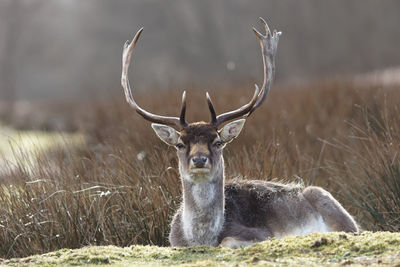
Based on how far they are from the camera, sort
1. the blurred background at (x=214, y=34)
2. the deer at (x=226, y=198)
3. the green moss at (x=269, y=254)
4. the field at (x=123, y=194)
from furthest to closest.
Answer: the blurred background at (x=214, y=34), the field at (x=123, y=194), the deer at (x=226, y=198), the green moss at (x=269, y=254)

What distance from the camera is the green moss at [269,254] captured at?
3855mm

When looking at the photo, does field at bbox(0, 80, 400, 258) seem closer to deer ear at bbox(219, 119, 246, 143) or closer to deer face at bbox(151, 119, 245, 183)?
deer face at bbox(151, 119, 245, 183)

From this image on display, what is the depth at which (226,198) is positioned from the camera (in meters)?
5.97

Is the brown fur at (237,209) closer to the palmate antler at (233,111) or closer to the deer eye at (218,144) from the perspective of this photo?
the deer eye at (218,144)

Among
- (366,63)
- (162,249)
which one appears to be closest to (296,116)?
(162,249)

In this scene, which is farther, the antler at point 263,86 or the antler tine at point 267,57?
the antler tine at point 267,57

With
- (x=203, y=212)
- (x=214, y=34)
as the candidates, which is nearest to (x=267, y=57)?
(x=203, y=212)

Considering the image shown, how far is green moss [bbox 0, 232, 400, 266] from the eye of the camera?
3.86 m

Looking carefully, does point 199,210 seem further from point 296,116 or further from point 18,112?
point 18,112

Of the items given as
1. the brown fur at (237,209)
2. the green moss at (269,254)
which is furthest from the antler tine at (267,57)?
the green moss at (269,254)

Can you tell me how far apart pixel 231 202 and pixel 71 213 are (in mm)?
1416

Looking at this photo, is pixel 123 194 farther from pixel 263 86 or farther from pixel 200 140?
pixel 263 86

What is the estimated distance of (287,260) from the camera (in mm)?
3846

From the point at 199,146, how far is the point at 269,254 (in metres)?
1.45
